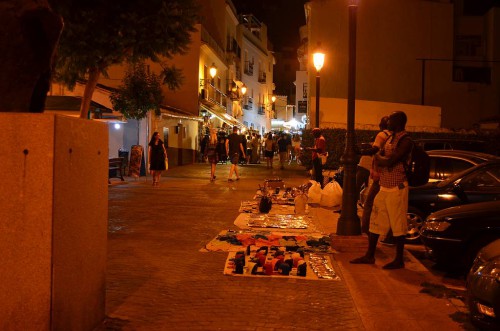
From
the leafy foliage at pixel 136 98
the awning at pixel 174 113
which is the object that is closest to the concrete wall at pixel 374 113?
the awning at pixel 174 113

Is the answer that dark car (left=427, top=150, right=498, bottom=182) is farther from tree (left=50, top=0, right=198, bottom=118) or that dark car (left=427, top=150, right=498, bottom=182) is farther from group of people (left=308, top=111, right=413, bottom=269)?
tree (left=50, top=0, right=198, bottom=118)

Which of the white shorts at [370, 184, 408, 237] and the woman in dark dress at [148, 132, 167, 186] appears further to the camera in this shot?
the woman in dark dress at [148, 132, 167, 186]

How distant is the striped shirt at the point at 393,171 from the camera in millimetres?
7387

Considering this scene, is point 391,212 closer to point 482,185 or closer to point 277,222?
point 482,185

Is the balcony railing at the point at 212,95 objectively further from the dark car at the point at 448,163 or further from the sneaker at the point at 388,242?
the sneaker at the point at 388,242

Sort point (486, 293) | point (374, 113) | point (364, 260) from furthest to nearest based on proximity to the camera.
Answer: point (374, 113)
point (364, 260)
point (486, 293)

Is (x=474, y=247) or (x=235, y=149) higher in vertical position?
(x=235, y=149)

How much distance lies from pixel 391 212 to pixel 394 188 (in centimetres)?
30

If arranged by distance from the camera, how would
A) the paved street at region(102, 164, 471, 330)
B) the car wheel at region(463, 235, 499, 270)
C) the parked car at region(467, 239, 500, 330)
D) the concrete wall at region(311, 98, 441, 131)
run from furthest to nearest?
the concrete wall at region(311, 98, 441, 131) → the car wheel at region(463, 235, 499, 270) → the paved street at region(102, 164, 471, 330) → the parked car at region(467, 239, 500, 330)

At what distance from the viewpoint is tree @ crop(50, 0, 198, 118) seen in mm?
16453

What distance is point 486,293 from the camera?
16.3ft

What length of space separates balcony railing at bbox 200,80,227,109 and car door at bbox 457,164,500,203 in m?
24.2

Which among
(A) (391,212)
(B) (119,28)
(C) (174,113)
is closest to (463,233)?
(A) (391,212)

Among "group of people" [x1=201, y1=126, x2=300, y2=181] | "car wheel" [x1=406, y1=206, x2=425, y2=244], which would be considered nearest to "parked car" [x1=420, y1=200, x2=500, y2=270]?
"car wheel" [x1=406, y1=206, x2=425, y2=244]
